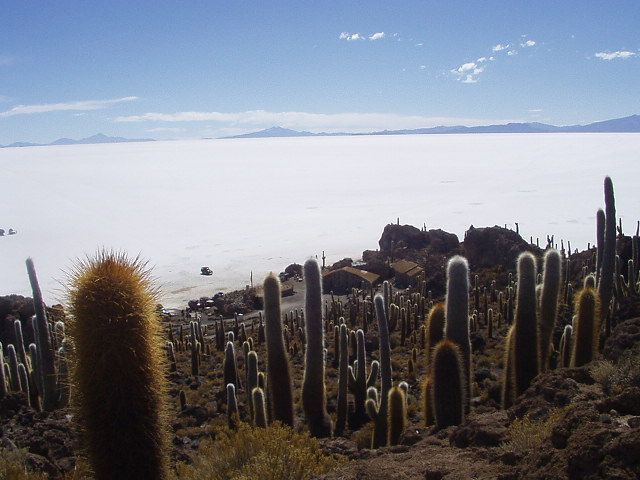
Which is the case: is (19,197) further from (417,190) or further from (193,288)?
(193,288)

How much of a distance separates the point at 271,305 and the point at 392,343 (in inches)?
385

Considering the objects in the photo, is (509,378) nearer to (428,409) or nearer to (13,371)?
(428,409)

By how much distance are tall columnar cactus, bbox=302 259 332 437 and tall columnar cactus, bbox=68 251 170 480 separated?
392cm

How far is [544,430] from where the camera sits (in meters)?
4.68

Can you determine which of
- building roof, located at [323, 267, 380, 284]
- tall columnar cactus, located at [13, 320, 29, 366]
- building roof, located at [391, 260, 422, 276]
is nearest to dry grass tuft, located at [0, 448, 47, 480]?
tall columnar cactus, located at [13, 320, 29, 366]

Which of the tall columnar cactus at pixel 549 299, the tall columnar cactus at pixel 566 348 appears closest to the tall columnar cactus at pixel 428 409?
the tall columnar cactus at pixel 549 299

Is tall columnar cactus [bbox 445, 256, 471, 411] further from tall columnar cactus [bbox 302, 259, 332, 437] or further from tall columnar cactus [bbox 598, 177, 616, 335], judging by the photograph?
tall columnar cactus [bbox 598, 177, 616, 335]

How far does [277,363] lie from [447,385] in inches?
106

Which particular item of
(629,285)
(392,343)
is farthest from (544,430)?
(392,343)

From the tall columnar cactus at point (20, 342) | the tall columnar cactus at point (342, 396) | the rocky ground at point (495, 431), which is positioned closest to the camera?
the rocky ground at point (495, 431)

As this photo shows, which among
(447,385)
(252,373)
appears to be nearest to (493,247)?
(252,373)

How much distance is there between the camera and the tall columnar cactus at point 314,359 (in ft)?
28.2

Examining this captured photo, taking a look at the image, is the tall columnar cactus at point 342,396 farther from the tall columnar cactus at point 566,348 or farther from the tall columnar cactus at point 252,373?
the tall columnar cactus at point 566,348

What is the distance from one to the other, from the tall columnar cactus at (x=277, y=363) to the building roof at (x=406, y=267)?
2382cm
